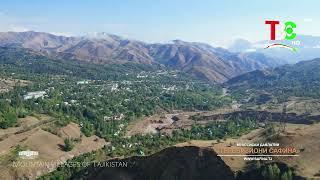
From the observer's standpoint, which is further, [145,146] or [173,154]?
[145,146]

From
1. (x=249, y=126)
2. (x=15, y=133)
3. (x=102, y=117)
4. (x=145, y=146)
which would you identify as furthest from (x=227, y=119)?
(x=15, y=133)

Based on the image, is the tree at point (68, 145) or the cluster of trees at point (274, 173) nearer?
the cluster of trees at point (274, 173)

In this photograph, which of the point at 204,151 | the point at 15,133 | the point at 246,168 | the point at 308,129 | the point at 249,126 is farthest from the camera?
the point at 249,126

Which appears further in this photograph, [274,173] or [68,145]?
[68,145]

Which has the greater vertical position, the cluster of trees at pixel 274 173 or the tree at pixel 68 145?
the cluster of trees at pixel 274 173

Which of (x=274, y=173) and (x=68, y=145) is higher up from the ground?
(x=274, y=173)

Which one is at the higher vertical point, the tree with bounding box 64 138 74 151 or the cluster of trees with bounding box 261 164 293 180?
the cluster of trees with bounding box 261 164 293 180

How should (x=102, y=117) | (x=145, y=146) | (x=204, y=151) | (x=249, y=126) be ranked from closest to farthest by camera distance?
1. (x=204, y=151)
2. (x=145, y=146)
3. (x=249, y=126)
4. (x=102, y=117)

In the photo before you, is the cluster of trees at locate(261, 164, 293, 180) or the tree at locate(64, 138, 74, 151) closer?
the cluster of trees at locate(261, 164, 293, 180)

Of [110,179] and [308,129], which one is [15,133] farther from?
[308,129]

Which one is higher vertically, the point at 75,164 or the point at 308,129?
the point at 308,129
